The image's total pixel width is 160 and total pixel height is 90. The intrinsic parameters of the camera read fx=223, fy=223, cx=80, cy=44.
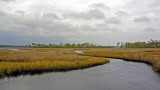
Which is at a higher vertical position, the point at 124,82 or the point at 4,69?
the point at 4,69

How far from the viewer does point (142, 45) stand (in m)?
186

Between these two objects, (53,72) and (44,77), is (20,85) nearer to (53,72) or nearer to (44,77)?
(44,77)

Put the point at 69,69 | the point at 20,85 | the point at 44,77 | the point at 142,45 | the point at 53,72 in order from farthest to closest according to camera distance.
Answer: the point at 142,45 < the point at 69,69 < the point at 53,72 < the point at 44,77 < the point at 20,85

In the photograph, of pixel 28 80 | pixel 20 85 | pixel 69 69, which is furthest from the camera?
pixel 69 69

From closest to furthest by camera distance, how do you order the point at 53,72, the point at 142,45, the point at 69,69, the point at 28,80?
the point at 28,80
the point at 53,72
the point at 69,69
the point at 142,45

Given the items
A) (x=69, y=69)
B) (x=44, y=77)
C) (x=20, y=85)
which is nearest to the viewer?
(x=20, y=85)

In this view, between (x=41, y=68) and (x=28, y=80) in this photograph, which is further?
(x=41, y=68)

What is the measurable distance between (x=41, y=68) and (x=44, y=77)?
417 cm

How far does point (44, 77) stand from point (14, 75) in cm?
363

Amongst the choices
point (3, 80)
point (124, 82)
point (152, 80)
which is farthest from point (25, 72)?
point (152, 80)

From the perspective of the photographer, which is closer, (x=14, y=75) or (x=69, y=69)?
(x=14, y=75)

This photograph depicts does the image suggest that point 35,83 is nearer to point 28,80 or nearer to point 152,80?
point 28,80

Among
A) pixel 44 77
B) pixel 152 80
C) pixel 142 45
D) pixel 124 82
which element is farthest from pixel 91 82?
pixel 142 45

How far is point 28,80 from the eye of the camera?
2578 cm
